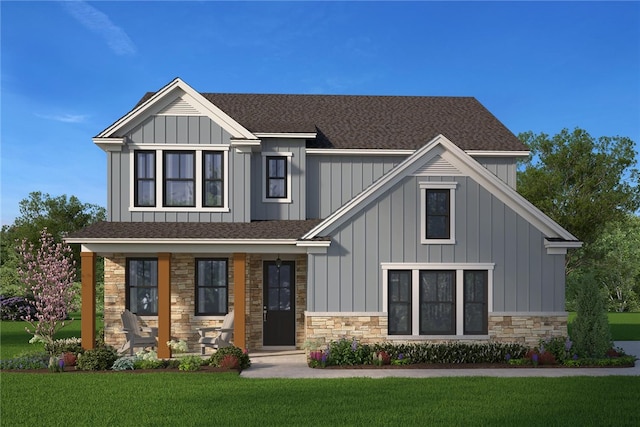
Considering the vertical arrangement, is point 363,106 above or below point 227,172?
above

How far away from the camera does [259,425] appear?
29.9 ft

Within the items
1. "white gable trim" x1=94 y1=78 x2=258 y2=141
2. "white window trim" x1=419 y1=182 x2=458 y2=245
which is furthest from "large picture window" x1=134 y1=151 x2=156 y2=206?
"white window trim" x1=419 y1=182 x2=458 y2=245

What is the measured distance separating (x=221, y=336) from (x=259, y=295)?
2089 millimetres

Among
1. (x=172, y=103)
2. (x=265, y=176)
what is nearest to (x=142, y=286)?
(x=265, y=176)

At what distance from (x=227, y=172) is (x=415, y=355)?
25.2 feet

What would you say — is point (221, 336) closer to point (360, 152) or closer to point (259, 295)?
point (259, 295)

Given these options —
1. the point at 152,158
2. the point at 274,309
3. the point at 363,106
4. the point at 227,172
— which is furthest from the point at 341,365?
the point at 363,106

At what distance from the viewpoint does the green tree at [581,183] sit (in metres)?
38.3

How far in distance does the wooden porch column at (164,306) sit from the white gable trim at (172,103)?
4.18m

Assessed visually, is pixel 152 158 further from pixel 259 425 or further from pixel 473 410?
pixel 473 410

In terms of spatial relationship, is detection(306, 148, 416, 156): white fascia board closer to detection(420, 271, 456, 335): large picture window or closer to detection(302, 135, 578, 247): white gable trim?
detection(302, 135, 578, 247): white gable trim

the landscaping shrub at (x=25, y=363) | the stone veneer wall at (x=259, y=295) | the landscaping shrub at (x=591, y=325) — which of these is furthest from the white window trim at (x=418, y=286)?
the landscaping shrub at (x=25, y=363)

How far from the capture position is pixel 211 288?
18078mm

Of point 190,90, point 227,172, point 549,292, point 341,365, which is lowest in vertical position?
point 341,365
